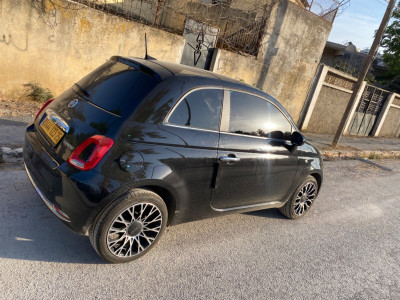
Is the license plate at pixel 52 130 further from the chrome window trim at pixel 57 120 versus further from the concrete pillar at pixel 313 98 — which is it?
the concrete pillar at pixel 313 98

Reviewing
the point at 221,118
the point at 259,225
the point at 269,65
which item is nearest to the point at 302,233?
the point at 259,225

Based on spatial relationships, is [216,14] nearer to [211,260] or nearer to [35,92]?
[35,92]

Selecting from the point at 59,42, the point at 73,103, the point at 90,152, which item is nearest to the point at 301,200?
the point at 90,152

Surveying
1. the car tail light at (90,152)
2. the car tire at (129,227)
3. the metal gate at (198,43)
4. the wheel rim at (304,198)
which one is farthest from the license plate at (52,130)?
the metal gate at (198,43)

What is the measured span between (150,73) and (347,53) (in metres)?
29.1

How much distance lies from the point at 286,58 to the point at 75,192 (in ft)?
34.0

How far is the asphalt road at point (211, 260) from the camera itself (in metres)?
2.60

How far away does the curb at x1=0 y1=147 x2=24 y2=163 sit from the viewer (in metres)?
4.33

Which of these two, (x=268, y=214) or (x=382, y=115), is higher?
(x=382, y=115)

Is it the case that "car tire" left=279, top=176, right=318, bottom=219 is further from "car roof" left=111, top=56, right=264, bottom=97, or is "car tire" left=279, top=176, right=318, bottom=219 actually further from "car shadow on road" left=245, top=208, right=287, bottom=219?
"car roof" left=111, top=56, right=264, bottom=97

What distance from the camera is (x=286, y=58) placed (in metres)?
11.3

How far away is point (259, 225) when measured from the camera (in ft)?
13.9

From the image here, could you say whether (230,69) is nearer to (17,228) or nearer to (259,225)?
(259,225)

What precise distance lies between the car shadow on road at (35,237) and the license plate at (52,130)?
0.94 metres
